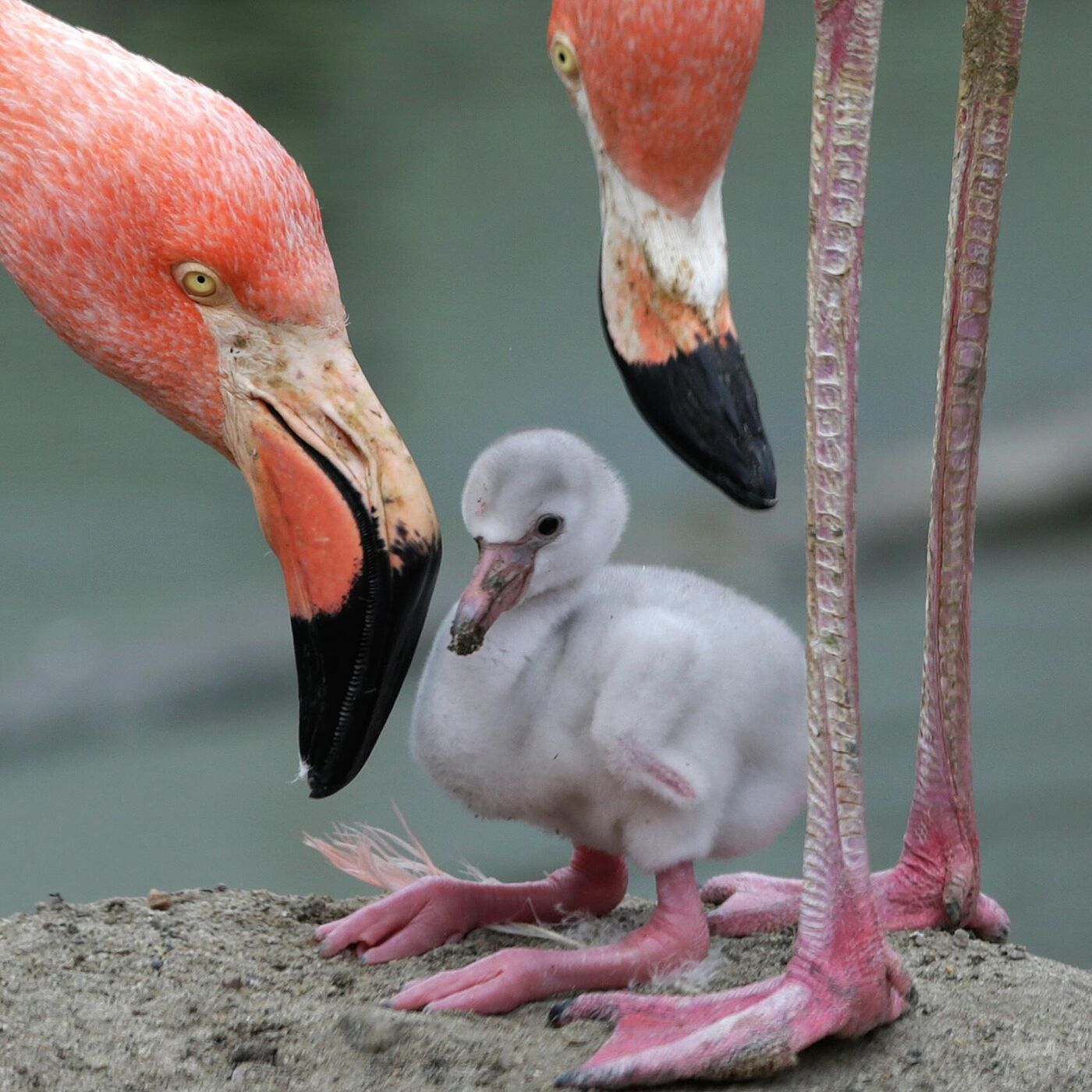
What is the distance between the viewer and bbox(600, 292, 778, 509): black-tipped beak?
57.2 inches

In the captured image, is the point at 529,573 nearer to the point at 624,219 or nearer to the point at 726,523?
the point at 624,219

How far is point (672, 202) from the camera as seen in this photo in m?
1.48

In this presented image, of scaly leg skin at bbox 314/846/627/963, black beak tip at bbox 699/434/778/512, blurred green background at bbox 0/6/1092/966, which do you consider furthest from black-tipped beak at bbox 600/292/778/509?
blurred green background at bbox 0/6/1092/966

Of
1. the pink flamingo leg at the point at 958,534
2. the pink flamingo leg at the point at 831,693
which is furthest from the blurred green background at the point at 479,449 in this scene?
the pink flamingo leg at the point at 831,693

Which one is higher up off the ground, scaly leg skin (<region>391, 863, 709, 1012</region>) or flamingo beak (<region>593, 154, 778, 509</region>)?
flamingo beak (<region>593, 154, 778, 509</region>)

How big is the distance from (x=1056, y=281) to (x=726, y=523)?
1617 mm

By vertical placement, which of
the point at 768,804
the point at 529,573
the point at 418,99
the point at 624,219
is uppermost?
the point at 418,99

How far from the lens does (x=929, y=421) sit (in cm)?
506

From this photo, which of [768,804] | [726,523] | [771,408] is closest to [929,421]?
[771,408]

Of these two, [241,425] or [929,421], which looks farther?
[929,421]

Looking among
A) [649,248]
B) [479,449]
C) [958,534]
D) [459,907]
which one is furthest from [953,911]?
[479,449]

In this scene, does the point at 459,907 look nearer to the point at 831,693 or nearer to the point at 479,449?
the point at 831,693

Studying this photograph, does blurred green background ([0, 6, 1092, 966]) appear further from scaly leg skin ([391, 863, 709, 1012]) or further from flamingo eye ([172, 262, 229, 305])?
flamingo eye ([172, 262, 229, 305])

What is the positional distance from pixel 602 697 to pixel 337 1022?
1.32 feet
